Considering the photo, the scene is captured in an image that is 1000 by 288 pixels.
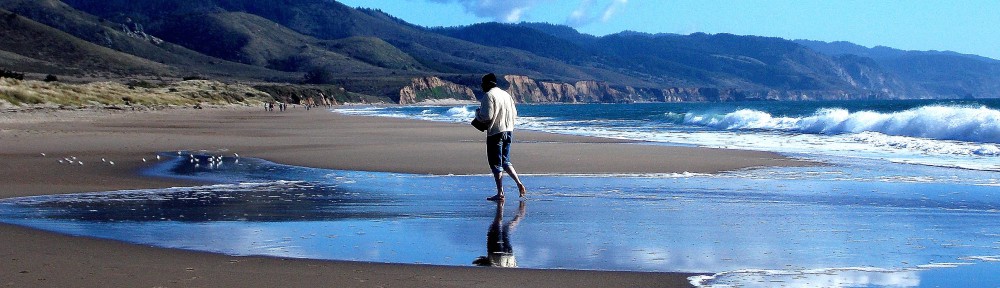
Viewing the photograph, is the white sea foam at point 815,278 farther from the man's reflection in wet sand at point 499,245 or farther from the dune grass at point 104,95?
the dune grass at point 104,95

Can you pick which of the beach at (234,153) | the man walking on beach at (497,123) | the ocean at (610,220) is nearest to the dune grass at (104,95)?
the beach at (234,153)

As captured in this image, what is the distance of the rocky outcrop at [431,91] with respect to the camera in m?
170

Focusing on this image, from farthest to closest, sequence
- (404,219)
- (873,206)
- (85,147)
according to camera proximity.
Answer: (85,147), (873,206), (404,219)

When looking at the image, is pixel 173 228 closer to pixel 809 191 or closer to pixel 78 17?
pixel 809 191

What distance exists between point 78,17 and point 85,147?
160m

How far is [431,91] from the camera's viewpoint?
179 metres

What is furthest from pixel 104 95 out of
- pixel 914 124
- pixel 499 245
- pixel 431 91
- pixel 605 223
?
pixel 431 91

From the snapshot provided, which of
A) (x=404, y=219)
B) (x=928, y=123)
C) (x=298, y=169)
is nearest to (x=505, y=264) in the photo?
(x=404, y=219)

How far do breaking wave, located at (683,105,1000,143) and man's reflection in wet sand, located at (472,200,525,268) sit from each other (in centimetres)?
1893

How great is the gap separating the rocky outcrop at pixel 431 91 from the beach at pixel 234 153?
132m

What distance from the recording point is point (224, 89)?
87750 mm

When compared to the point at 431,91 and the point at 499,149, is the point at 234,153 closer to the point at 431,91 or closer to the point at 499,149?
the point at 499,149

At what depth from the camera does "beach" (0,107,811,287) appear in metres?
6.07

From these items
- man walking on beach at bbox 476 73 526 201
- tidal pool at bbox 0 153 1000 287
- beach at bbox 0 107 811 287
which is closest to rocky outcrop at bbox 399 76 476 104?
beach at bbox 0 107 811 287
